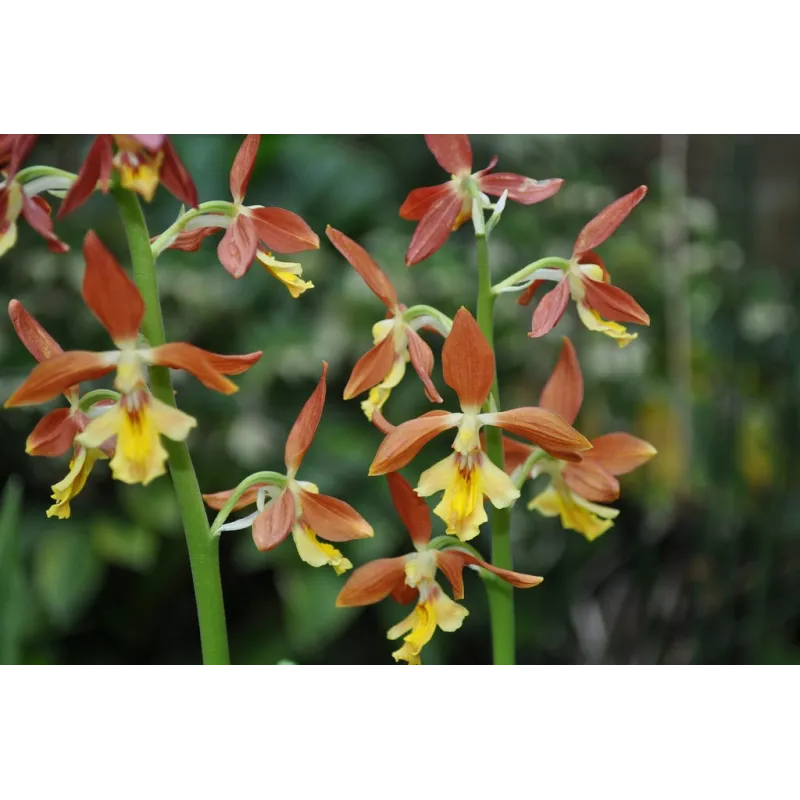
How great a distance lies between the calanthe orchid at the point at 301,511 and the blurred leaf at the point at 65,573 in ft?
1.78

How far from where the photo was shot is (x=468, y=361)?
58 centimetres

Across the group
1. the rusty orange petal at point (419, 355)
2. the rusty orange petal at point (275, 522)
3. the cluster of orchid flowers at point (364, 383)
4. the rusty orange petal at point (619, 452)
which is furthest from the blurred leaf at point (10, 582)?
the rusty orange petal at point (619, 452)

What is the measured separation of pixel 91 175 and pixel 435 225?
235 millimetres

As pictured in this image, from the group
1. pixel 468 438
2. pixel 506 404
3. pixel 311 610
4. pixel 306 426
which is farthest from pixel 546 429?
pixel 506 404

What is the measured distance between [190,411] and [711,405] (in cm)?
74

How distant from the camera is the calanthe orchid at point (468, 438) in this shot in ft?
1.90

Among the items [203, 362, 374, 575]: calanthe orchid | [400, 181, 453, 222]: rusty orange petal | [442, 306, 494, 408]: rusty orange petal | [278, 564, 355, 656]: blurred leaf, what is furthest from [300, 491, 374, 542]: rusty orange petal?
[278, 564, 355, 656]: blurred leaf

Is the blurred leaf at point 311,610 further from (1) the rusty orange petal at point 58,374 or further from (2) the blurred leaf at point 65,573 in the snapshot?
(1) the rusty orange petal at point 58,374

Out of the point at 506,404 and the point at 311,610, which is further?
the point at 506,404

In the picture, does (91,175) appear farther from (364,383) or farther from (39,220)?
(364,383)

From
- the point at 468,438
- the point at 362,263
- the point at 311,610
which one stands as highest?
the point at 362,263

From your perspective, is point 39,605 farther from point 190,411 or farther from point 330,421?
point 330,421

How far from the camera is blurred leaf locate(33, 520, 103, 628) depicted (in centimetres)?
109
